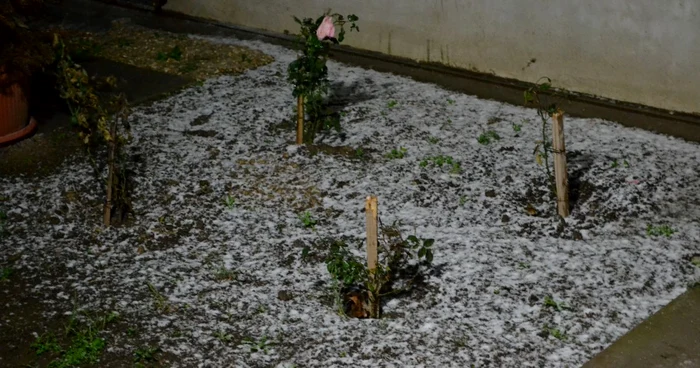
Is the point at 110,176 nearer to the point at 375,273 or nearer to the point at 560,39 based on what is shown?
the point at 375,273

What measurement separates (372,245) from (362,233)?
2.62ft

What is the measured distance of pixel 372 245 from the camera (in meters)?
3.70

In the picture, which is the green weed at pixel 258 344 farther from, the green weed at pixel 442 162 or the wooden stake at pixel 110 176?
the green weed at pixel 442 162

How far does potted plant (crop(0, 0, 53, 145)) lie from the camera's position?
16.8ft

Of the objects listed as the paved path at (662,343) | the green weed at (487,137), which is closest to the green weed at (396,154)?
the green weed at (487,137)

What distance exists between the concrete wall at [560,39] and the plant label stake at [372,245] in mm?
3016

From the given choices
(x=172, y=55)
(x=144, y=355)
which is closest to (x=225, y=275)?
(x=144, y=355)

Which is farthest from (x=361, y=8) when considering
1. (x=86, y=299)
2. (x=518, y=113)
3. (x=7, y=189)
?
(x=86, y=299)

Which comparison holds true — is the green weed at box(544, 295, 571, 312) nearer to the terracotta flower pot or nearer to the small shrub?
the small shrub

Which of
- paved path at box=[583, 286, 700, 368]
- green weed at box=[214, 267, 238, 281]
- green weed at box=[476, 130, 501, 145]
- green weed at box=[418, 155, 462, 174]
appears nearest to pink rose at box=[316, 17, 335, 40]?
green weed at box=[418, 155, 462, 174]

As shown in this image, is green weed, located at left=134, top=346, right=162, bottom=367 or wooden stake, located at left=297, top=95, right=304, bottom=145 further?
wooden stake, located at left=297, top=95, right=304, bottom=145

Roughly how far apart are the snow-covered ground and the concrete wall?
48cm

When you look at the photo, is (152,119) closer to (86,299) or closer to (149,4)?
(86,299)

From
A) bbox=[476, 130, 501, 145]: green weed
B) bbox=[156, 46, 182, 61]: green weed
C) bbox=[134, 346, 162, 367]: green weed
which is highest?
bbox=[156, 46, 182, 61]: green weed
